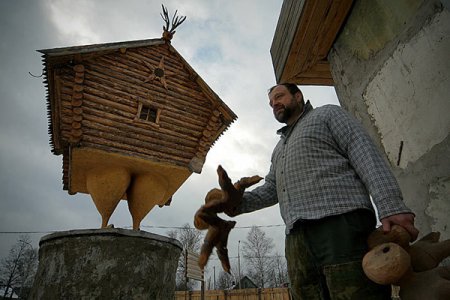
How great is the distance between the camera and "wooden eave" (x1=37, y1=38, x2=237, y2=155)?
5.71 meters

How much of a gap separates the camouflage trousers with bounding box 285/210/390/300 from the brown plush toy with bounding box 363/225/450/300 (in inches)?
5.8

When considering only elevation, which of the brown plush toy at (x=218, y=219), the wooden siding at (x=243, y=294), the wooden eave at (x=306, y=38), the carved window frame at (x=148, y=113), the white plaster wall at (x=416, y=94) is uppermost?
the carved window frame at (x=148, y=113)

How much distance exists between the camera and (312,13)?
9.20ft

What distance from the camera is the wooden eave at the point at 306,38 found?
2809mm

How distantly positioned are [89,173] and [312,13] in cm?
528

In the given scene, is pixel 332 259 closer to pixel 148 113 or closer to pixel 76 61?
pixel 148 113

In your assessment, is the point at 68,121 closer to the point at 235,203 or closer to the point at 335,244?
the point at 235,203

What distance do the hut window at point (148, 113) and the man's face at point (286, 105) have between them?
181 inches

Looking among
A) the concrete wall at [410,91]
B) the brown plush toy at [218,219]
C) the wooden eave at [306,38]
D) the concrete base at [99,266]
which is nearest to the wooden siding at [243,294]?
the concrete base at [99,266]

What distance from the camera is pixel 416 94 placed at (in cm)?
205

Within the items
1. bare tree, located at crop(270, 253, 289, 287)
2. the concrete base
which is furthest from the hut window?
bare tree, located at crop(270, 253, 289, 287)

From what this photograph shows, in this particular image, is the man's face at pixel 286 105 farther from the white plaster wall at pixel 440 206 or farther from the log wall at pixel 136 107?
the log wall at pixel 136 107

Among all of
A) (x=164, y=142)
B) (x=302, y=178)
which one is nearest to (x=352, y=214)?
(x=302, y=178)

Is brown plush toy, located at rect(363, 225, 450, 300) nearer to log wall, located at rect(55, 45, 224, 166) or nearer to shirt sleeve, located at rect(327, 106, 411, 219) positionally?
shirt sleeve, located at rect(327, 106, 411, 219)
